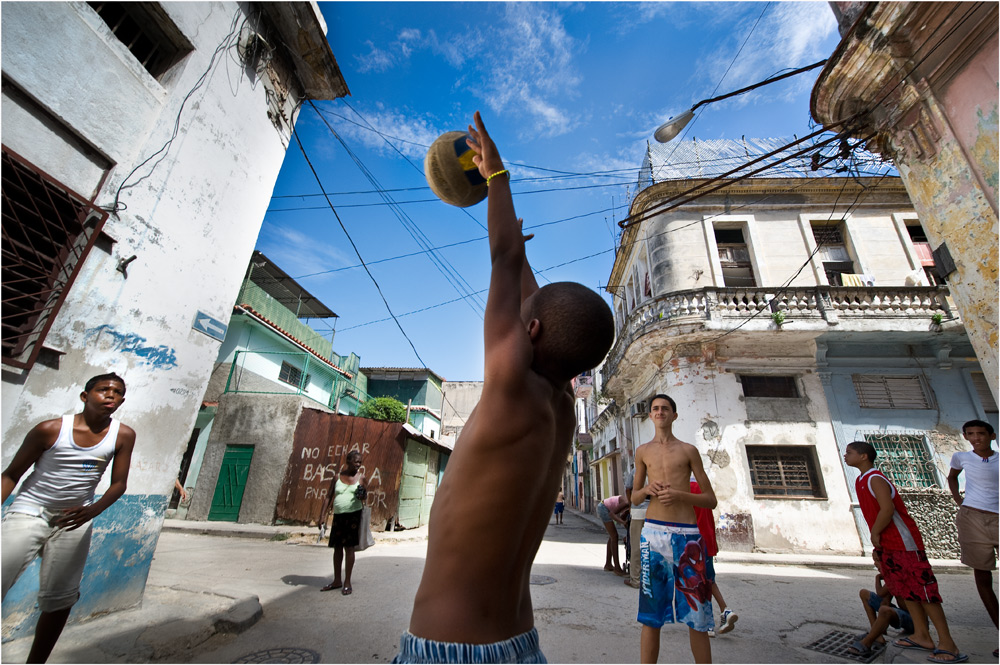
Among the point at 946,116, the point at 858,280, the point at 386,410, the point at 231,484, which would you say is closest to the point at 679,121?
the point at 946,116

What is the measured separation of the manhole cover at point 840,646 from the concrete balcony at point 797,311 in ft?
24.4

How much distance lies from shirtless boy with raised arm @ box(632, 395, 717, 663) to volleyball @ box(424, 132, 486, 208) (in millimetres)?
2279

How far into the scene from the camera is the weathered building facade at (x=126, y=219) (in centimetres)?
306

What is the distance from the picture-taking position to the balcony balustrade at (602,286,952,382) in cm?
1026

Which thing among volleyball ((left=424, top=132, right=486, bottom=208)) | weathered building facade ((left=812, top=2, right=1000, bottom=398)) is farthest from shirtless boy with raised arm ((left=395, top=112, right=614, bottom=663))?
weathered building facade ((left=812, top=2, right=1000, bottom=398))

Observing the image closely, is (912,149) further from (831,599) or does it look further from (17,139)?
(17,139)

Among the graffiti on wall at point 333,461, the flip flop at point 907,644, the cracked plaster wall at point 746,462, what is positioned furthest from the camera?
the graffiti on wall at point 333,461

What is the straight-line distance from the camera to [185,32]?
436 centimetres

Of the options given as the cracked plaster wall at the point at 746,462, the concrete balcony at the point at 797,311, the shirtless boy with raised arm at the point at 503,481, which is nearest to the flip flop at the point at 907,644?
the shirtless boy with raised arm at the point at 503,481

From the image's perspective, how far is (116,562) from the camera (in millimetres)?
3629

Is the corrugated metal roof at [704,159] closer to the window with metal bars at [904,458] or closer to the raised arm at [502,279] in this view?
the window with metal bars at [904,458]

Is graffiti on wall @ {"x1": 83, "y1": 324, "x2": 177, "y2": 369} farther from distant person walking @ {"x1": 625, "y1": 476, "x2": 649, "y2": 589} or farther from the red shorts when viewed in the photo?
the red shorts

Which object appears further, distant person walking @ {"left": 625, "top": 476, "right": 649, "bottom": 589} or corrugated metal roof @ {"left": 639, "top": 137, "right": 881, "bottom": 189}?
corrugated metal roof @ {"left": 639, "top": 137, "right": 881, "bottom": 189}

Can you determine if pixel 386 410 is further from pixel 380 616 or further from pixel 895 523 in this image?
pixel 895 523
